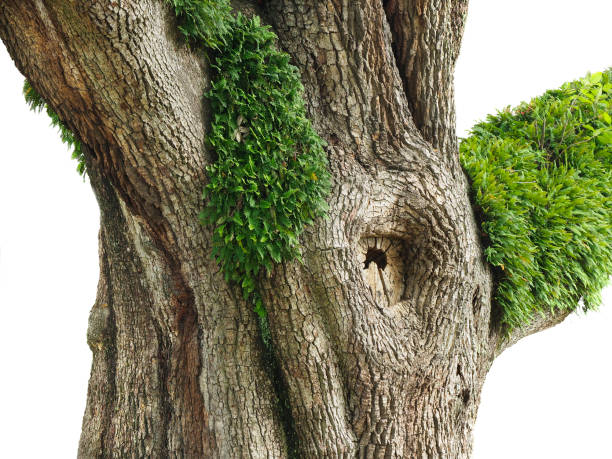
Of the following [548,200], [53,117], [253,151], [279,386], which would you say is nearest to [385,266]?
[279,386]

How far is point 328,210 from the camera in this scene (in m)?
2.88

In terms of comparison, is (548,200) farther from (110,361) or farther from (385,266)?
(110,361)

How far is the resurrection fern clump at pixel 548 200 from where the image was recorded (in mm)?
3547

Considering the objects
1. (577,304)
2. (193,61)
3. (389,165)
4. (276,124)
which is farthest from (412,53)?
(577,304)

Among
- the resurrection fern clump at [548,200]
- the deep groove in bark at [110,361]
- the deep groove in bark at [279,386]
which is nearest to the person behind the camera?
the deep groove in bark at [279,386]

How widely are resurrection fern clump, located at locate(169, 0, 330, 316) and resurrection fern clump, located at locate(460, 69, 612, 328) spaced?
1305 millimetres

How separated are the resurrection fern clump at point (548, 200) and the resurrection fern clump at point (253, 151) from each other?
4.28 ft

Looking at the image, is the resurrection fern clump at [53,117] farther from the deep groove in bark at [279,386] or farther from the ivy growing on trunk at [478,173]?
the deep groove in bark at [279,386]

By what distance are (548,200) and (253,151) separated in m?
2.07

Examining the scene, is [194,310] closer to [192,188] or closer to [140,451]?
[192,188]

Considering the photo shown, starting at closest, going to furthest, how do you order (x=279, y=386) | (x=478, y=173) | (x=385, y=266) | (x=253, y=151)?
(x=253, y=151) < (x=279, y=386) < (x=385, y=266) < (x=478, y=173)

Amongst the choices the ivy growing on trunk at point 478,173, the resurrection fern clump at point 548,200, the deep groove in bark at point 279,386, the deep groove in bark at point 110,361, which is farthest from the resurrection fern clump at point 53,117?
the resurrection fern clump at point 548,200

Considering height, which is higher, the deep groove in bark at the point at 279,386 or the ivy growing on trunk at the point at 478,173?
the ivy growing on trunk at the point at 478,173

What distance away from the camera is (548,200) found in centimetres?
368
